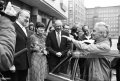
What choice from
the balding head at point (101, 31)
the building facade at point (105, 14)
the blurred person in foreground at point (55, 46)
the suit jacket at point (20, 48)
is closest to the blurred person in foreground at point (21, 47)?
the suit jacket at point (20, 48)

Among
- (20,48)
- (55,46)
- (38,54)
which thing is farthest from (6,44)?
(55,46)

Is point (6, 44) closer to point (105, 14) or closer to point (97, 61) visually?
point (97, 61)

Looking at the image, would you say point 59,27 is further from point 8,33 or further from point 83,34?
point 8,33

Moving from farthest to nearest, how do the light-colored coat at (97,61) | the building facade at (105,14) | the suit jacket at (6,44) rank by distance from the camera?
the building facade at (105,14) < the light-colored coat at (97,61) < the suit jacket at (6,44)

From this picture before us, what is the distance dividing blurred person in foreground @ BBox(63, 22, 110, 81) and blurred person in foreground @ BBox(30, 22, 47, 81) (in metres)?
1.57

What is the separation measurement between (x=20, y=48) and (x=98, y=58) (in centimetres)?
119

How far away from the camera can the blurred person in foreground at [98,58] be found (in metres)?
2.52

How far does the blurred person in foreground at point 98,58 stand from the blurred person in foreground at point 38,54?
5.16ft

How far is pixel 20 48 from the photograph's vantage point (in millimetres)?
2947

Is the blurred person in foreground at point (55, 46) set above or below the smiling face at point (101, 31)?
below

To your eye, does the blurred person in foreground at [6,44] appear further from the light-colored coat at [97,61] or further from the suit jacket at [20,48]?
the suit jacket at [20,48]

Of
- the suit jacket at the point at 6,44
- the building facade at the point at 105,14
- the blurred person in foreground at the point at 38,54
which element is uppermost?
the building facade at the point at 105,14

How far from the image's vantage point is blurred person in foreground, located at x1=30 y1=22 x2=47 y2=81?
3.99m

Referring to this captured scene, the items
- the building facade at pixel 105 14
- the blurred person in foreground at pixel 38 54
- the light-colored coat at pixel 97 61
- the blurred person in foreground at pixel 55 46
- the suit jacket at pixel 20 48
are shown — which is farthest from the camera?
the building facade at pixel 105 14
